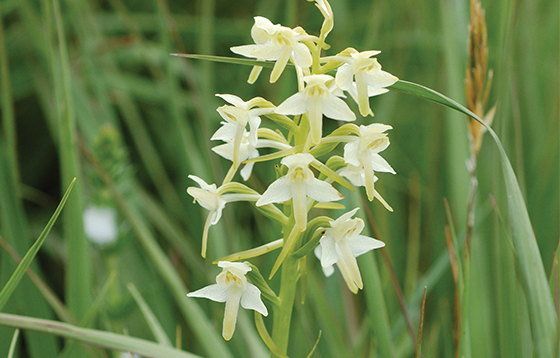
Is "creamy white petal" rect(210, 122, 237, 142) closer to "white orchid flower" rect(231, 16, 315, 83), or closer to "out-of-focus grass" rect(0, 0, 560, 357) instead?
"white orchid flower" rect(231, 16, 315, 83)

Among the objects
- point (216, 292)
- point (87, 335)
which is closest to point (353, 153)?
point (216, 292)

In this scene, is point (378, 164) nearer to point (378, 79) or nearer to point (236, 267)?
point (378, 79)

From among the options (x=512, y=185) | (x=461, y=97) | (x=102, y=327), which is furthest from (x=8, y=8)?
(x=512, y=185)

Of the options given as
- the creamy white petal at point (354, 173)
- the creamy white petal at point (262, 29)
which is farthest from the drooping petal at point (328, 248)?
the creamy white petal at point (262, 29)

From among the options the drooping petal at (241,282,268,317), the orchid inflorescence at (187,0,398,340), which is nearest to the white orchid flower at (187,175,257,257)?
the orchid inflorescence at (187,0,398,340)

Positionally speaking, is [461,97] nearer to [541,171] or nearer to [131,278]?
[541,171]

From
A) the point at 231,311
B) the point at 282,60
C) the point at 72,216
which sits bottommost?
the point at 231,311
